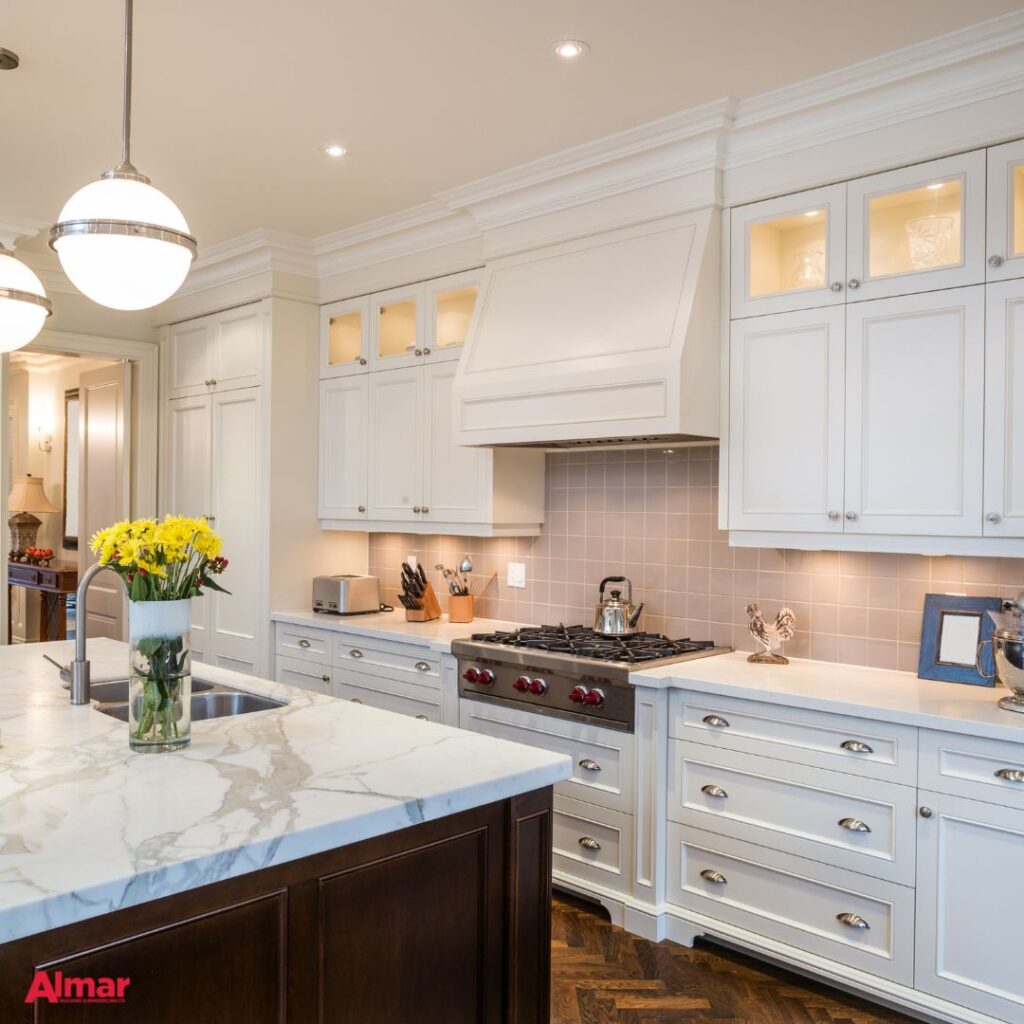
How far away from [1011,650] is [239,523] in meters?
3.61

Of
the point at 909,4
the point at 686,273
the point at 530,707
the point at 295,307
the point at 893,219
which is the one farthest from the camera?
the point at 295,307

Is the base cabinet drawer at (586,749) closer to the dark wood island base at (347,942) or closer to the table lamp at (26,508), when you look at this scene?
the dark wood island base at (347,942)

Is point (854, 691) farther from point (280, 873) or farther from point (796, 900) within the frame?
point (280, 873)

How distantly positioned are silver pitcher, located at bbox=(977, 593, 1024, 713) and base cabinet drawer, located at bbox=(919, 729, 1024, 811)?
16 cm

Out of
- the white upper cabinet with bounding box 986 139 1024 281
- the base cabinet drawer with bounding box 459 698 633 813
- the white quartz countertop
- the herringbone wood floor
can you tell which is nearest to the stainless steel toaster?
the white quartz countertop

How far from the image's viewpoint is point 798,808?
2736mm

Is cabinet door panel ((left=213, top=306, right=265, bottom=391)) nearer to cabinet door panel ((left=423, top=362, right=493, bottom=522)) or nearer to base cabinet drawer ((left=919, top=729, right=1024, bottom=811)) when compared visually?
cabinet door panel ((left=423, top=362, right=493, bottom=522))

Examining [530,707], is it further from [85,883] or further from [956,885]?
[85,883]

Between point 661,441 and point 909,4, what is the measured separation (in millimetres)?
1558

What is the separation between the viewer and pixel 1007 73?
2.54 metres

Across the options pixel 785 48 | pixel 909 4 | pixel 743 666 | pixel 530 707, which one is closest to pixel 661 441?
pixel 743 666

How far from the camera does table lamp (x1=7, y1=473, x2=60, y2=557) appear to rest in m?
7.31

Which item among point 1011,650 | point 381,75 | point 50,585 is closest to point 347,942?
point 1011,650

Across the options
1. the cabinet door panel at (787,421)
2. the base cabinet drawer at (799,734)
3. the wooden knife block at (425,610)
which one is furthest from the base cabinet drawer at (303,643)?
the cabinet door panel at (787,421)
